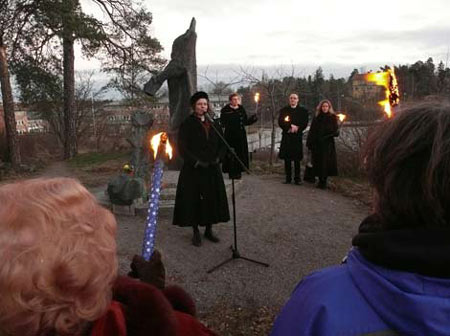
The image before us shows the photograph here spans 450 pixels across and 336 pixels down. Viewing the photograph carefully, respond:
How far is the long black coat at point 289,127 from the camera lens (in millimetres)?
9102

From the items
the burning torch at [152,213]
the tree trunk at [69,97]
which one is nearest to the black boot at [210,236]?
the burning torch at [152,213]

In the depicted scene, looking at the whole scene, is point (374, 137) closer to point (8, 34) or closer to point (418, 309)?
point (418, 309)

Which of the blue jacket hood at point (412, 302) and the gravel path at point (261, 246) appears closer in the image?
the blue jacket hood at point (412, 302)

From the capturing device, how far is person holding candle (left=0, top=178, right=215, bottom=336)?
963mm

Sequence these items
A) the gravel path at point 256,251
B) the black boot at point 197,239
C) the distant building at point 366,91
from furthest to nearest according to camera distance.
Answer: the distant building at point 366,91
the black boot at point 197,239
the gravel path at point 256,251

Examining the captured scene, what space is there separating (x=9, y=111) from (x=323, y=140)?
12033 millimetres

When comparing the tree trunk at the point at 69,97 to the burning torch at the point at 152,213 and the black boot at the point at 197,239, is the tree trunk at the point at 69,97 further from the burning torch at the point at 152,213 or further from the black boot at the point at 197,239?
the burning torch at the point at 152,213

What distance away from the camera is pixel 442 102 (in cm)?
116

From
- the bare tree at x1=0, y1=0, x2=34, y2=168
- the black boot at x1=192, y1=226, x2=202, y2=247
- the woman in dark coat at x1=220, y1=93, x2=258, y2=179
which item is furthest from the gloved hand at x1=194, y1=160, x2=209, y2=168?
the bare tree at x1=0, y1=0, x2=34, y2=168

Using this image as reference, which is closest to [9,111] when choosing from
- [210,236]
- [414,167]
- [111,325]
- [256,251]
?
[210,236]

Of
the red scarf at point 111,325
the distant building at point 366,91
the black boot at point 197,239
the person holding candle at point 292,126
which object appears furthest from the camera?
the distant building at point 366,91

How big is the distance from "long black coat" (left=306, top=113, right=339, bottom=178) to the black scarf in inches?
317

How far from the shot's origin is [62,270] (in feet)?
3.22

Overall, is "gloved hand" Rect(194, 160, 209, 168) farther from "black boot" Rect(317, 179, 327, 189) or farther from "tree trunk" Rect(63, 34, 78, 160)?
"tree trunk" Rect(63, 34, 78, 160)
